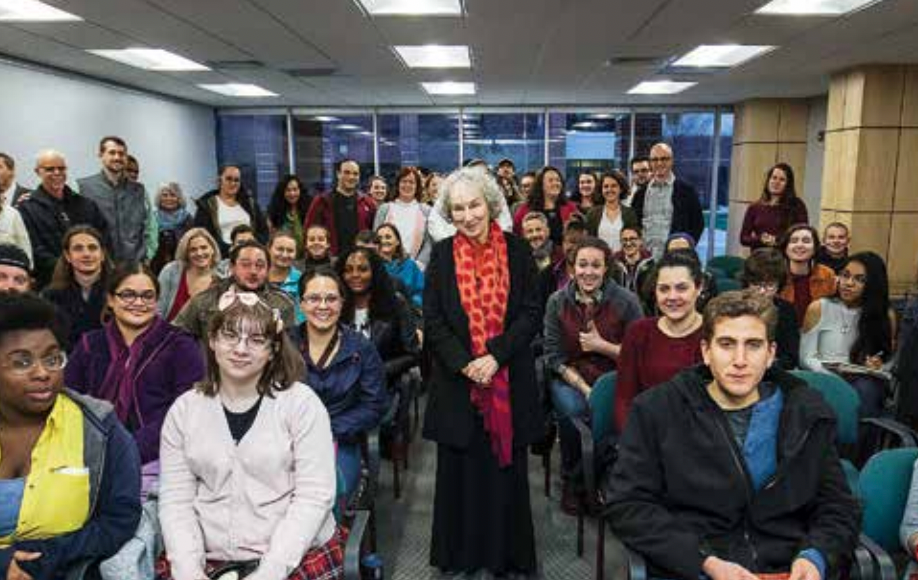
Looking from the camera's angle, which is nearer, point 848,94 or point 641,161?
point 641,161

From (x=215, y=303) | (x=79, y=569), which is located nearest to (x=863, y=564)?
(x=79, y=569)

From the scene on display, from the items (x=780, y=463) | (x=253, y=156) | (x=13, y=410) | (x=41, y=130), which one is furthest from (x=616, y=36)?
(x=253, y=156)

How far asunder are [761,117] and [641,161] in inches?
182

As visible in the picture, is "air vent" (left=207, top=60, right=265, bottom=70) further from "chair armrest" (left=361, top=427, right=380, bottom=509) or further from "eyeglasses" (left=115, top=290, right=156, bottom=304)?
"chair armrest" (left=361, top=427, right=380, bottom=509)

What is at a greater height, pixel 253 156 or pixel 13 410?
pixel 253 156

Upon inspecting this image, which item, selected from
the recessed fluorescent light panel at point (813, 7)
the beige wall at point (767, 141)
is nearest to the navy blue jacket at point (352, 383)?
the recessed fluorescent light panel at point (813, 7)

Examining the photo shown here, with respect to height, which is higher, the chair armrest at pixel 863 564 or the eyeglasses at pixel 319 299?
the eyeglasses at pixel 319 299

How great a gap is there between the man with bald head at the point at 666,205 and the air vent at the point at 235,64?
381cm

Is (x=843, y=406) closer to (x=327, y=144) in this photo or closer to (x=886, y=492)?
(x=886, y=492)

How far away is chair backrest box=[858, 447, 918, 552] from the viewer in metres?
2.06

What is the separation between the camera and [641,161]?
6270 millimetres

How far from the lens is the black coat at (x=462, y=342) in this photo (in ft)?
8.40

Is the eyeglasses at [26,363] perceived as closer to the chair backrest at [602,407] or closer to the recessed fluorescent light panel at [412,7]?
the chair backrest at [602,407]

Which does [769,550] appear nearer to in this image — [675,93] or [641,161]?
[641,161]
